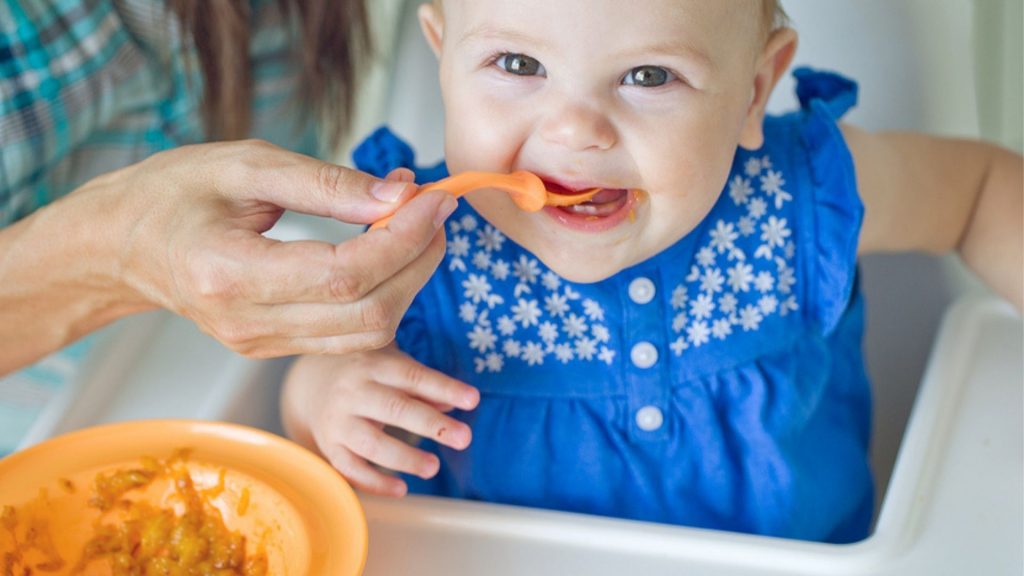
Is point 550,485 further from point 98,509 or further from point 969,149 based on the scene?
point 969,149

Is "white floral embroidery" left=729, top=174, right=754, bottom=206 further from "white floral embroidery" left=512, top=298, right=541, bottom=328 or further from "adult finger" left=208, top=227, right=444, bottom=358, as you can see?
"adult finger" left=208, top=227, right=444, bottom=358

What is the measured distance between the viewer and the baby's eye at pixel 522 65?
788mm

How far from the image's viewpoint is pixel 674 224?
85 centimetres

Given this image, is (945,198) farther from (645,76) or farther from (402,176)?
(402,176)

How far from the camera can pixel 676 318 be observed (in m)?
0.93

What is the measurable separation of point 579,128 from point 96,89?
535 millimetres

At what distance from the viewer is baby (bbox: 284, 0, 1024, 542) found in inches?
33.2

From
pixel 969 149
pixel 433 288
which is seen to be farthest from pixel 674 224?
pixel 969 149

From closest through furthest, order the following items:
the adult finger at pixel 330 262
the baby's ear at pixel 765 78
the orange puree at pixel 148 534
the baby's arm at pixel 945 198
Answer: the adult finger at pixel 330 262 < the orange puree at pixel 148 534 < the baby's ear at pixel 765 78 < the baby's arm at pixel 945 198

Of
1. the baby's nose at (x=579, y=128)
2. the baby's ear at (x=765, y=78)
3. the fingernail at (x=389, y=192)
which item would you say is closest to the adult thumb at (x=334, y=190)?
the fingernail at (x=389, y=192)

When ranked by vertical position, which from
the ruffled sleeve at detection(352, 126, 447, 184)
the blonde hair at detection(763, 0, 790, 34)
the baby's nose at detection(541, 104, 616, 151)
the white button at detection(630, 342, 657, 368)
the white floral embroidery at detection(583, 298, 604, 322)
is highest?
the blonde hair at detection(763, 0, 790, 34)

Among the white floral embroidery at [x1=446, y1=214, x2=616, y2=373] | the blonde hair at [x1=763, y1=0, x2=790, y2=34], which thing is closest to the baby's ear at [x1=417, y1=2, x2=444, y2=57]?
the white floral embroidery at [x1=446, y1=214, x2=616, y2=373]

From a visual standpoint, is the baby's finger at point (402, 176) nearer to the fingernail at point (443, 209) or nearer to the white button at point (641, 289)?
the fingernail at point (443, 209)

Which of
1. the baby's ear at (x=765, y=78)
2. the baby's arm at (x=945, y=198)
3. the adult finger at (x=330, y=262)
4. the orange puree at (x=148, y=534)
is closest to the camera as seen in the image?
the adult finger at (x=330, y=262)
